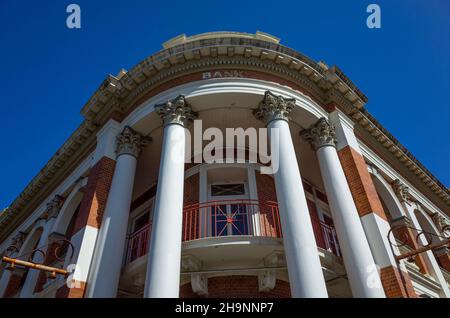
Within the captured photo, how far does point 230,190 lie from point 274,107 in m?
3.39

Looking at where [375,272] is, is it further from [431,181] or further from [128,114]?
[431,181]

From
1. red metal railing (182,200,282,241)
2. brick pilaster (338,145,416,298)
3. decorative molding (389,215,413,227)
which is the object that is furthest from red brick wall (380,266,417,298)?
decorative molding (389,215,413,227)

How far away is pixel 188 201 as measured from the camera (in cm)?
1144

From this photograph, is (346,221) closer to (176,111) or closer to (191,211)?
(191,211)

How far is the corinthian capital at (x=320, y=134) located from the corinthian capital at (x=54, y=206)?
34.3 ft

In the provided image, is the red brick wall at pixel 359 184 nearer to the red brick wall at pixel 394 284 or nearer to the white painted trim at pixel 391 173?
the red brick wall at pixel 394 284

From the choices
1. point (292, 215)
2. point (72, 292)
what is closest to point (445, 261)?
point (292, 215)

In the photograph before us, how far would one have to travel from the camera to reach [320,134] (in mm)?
11117

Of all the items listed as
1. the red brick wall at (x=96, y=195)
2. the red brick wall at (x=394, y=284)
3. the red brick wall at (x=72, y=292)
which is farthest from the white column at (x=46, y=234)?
the red brick wall at (x=394, y=284)

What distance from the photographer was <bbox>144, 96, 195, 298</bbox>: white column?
6875mm

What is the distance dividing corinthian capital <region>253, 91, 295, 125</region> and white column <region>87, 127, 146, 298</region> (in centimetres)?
431

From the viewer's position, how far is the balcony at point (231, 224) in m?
10.2
